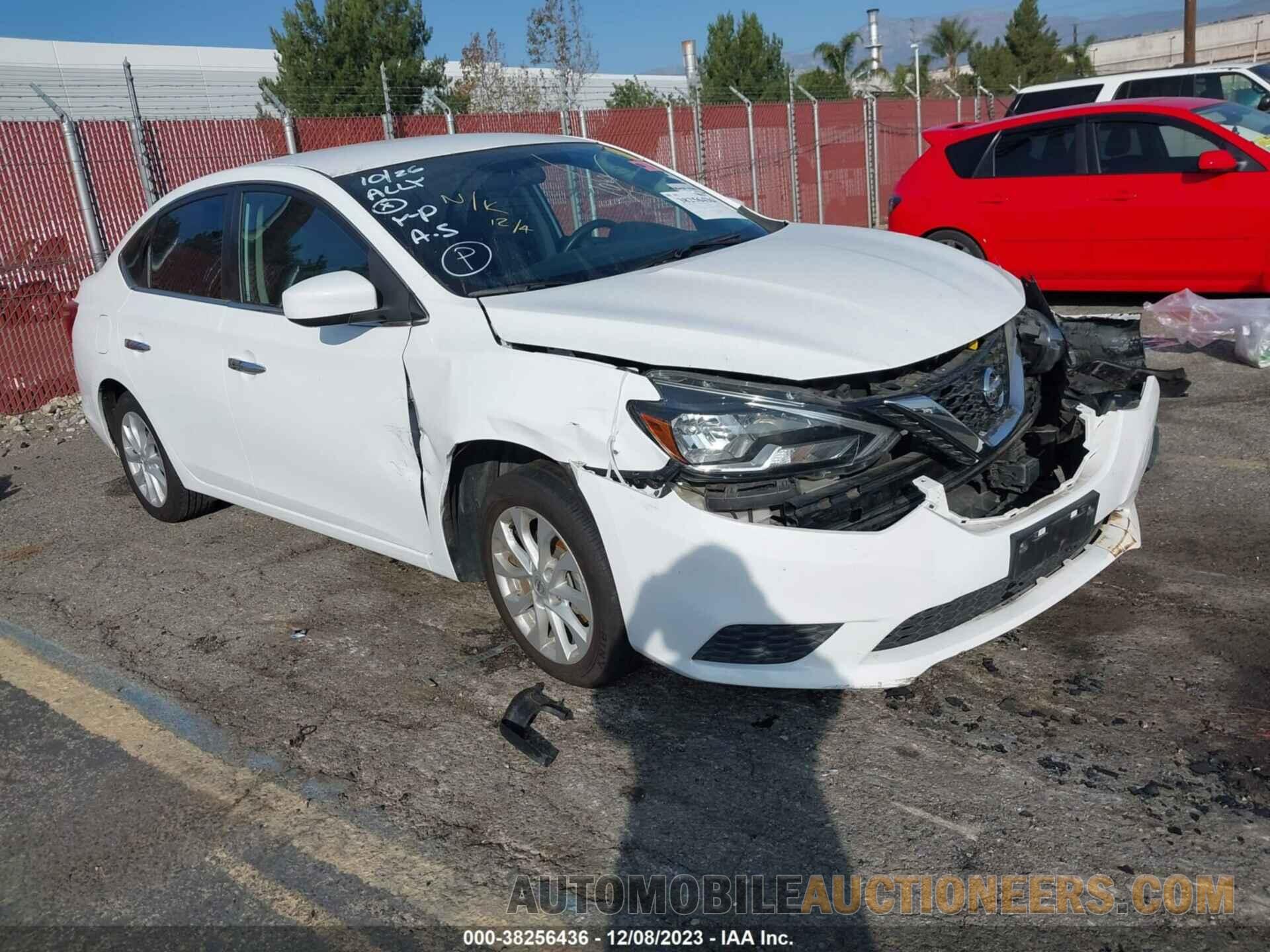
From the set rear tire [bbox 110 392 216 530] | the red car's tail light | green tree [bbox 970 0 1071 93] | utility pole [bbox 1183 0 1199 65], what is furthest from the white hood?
green tree [bbox 970 0 1071 93]

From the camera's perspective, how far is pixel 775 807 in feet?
9.70

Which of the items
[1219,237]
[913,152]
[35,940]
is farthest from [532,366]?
[913,152]

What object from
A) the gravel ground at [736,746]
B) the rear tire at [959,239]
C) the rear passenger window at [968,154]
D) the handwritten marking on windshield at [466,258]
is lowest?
the gravel ground at [736,746]

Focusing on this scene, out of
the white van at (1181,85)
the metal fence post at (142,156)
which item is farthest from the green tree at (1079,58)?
the metal fence post at (142,156)

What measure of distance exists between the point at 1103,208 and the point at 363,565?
6290mm

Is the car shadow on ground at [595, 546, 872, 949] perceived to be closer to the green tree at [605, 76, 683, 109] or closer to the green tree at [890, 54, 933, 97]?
the green tree at [605, 76, 683, 109]

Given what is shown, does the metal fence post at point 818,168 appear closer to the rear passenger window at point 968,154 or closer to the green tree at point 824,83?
the rear passenger window at point 968,154

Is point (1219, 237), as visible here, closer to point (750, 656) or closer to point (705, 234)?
point (705, 234)

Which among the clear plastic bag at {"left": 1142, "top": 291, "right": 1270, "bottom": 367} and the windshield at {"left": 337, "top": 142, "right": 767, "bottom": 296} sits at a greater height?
the windshield at {"left": 337, "top": 142, "right": 767, "bottom": 296}

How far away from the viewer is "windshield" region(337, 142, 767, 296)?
3.81 metres

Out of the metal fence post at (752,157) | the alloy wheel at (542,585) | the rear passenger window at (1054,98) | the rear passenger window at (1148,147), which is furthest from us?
the metal fence post at (752,157)

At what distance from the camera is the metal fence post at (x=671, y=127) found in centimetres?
1473

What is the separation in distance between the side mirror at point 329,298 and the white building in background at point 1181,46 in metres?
66.6

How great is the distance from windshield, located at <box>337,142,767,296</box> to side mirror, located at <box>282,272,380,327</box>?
0.78 ft
